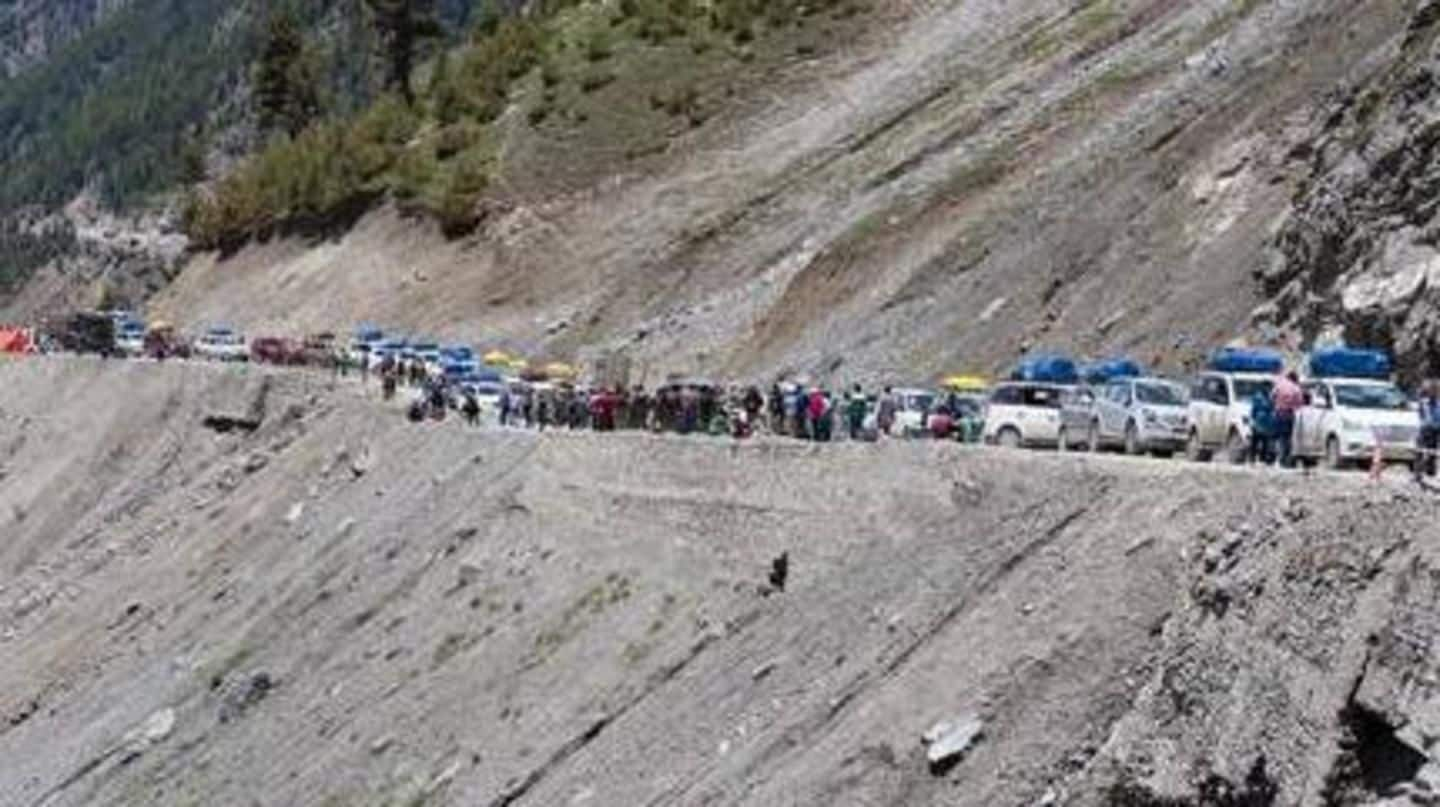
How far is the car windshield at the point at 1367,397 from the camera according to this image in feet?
119

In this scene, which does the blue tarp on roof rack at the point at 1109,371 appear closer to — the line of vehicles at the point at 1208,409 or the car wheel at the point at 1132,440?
the line of vehicles at the point at 1208,409

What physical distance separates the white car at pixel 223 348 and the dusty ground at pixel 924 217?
4030 mm

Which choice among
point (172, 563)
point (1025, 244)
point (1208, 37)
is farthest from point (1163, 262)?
point (172, 563)

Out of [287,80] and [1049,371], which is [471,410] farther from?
[287,80]

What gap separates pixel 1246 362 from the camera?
4294cm

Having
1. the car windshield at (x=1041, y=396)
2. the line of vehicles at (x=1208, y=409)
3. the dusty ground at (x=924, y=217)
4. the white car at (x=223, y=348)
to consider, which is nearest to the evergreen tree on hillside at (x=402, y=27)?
the dusty ground at (x=924, y=217)

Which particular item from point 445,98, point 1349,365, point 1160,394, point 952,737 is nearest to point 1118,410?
point 1160,394

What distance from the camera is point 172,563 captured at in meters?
64.9

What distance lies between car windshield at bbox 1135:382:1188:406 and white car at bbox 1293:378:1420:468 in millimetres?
4415

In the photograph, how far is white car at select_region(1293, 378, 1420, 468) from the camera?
116ft

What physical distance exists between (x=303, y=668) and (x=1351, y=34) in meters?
27.1

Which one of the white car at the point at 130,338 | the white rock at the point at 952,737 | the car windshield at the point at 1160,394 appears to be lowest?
the white car at the point at 130,338

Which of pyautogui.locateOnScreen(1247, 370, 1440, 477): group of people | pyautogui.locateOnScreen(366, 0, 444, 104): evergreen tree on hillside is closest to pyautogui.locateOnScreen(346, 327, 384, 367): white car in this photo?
pyautogui.locateOnScreen(366, 0, 444, 104): evergreen tree on hillside

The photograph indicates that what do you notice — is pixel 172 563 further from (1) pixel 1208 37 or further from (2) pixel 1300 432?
(2) pixel 1300 432
